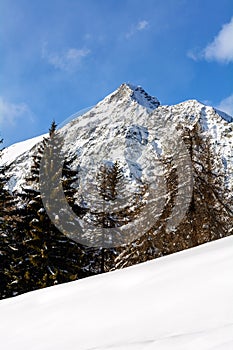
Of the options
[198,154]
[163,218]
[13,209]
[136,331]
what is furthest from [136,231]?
[136,331]

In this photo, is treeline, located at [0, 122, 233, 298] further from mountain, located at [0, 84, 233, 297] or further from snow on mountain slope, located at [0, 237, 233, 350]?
snow on mountain slope, located at [0, 237, 233, 350]

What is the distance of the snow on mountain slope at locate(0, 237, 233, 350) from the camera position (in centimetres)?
221

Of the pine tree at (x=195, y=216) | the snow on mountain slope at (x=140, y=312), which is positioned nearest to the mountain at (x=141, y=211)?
the pine tree at (x=195, y=216)

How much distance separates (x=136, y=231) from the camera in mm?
14453

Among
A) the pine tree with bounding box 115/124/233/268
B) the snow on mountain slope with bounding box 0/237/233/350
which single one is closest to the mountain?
the pine tree with bounding box 115/124/233/268

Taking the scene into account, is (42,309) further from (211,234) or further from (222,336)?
(211,234)

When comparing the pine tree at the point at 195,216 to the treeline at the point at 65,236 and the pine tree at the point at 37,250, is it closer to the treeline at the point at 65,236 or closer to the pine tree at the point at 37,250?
the treeline at the point at 65,236

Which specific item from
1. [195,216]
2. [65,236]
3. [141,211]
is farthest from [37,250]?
[195,216]

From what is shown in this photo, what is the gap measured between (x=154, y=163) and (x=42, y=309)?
38.2ft

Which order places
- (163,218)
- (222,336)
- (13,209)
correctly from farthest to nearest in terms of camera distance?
(13,209), (163,218), (222,336)

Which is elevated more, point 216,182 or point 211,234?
point 216,182

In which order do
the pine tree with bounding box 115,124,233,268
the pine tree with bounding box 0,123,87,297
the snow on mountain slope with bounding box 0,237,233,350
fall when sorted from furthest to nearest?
the pine tree with bounding box 0,123,87,297 < the pine tree with bounding box 115,124,233,268 < the snow on mountain slope with bounding box 0,237,233,350

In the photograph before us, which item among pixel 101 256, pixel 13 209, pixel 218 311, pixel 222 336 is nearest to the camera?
pixel 222 336

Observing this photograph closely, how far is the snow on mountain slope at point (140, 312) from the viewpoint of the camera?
2215mm
